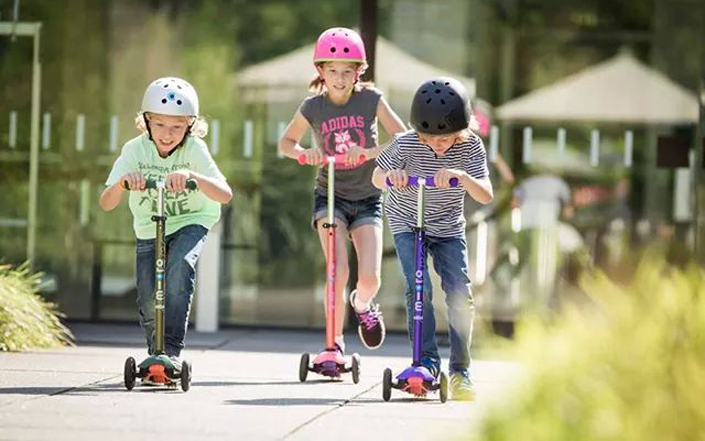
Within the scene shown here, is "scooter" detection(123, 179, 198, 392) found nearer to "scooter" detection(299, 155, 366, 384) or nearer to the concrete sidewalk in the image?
the concrete sidewalk

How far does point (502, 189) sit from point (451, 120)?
19.1 ft

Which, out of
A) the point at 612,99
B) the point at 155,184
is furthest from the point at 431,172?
the point at 612,99

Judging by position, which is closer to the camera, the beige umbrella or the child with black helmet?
the child with black helmet

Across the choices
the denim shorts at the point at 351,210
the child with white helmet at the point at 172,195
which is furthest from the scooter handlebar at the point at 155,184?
the denim shorts at the point at 351,210

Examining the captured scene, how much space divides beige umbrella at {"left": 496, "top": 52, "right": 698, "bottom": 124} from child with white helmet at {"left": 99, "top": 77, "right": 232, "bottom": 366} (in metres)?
5.43

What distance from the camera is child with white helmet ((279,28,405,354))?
31.0ft

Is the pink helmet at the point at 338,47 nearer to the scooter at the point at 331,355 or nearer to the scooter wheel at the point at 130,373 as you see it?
the scooter at the point at 331,355

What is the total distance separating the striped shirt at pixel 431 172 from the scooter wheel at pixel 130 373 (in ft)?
4.96

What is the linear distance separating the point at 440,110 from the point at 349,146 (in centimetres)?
130

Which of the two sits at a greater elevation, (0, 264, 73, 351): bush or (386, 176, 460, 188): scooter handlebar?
(386, 176, 460, 188): scooter handlebar

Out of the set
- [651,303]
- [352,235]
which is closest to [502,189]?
[352,235]

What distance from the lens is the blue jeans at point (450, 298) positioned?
8672 millimetres

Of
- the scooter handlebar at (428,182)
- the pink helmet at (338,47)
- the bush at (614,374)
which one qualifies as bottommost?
the bush at (614,374)

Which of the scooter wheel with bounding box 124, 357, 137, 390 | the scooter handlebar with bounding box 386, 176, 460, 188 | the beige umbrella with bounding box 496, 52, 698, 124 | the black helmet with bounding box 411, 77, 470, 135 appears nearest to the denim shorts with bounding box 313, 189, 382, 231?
the scooter handlebar with bounding box 386, 176, 460, 188
